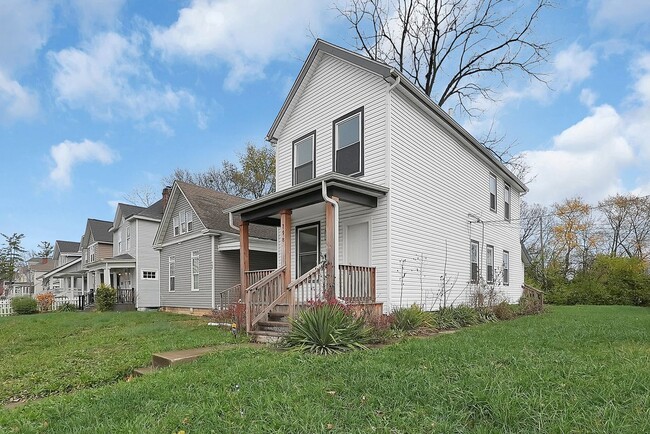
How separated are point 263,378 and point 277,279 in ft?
17.5

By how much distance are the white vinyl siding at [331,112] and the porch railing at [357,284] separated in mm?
2260

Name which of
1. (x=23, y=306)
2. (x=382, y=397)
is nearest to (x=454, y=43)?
(x=382, y=397)

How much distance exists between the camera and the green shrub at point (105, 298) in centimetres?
2200

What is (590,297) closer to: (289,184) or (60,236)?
(289,184)

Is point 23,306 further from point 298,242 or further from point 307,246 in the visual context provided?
point 307,246

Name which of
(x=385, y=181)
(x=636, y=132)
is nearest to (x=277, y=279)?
(x=385, y=181)

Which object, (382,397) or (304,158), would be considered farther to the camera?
(304,158)

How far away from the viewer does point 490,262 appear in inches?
580

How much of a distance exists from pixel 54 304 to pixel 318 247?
78.3 ft

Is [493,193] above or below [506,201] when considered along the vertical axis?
above

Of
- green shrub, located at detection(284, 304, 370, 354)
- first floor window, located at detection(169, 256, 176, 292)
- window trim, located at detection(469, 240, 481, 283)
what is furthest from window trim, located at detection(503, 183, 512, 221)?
first floor window, located at detection(169, 256, 176, 292)

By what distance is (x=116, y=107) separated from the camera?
1727 centimetres

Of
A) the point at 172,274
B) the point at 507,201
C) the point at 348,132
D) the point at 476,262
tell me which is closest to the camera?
the point at 348,132

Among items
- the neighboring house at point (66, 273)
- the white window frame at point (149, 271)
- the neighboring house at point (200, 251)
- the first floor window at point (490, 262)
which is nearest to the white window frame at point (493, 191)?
the first floor window at point (490, 262)
